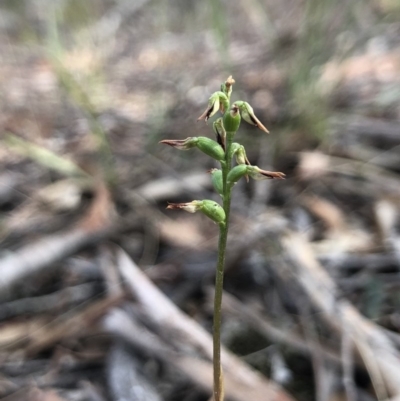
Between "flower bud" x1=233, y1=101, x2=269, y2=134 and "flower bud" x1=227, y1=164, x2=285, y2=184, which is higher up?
"flower bud" x1=233, y1=101, x2=269, y2=134

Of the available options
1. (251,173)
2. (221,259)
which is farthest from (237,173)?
(221,259)

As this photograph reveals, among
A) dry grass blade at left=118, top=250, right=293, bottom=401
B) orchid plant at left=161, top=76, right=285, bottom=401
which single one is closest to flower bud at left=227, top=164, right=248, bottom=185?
orchid plant at left=161, top=76, right=285, bottom=401

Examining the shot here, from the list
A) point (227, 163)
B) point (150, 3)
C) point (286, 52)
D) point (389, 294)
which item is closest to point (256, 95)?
point (286, 52)

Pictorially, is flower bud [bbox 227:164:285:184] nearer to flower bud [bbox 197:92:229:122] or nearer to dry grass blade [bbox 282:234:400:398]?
flower bud [bbox 197:92:229:122]

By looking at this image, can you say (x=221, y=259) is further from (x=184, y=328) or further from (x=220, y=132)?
(x=184, y=328)

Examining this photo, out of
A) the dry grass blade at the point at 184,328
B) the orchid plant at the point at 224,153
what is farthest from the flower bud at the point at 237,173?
the dry grass blade at the point at 184,328

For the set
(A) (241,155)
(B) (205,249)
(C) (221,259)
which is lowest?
(C) (221,259)
